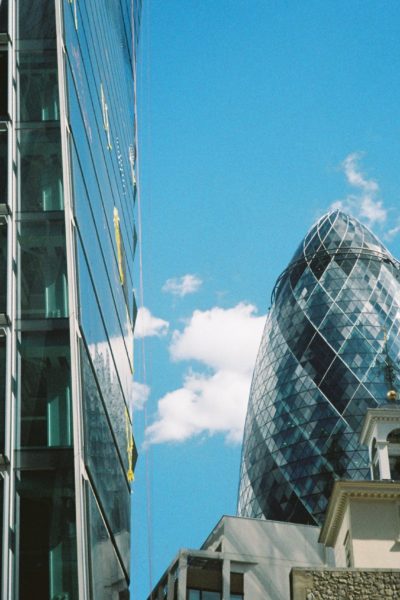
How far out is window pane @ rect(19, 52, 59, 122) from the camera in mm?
9656

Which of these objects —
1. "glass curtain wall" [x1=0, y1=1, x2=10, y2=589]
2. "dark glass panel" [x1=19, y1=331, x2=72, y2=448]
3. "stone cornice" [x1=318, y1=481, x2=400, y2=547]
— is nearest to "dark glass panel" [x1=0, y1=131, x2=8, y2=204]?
"glass curtain wall" [x1=0, y1=1, x2=10, y2=589]

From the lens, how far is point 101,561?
10125 mm

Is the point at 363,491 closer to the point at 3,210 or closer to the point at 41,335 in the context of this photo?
the point at 41,335

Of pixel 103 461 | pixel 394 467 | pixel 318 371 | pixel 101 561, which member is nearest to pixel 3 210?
pixel 103 461

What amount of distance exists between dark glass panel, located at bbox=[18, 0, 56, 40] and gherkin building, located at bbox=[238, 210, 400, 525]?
4591 centimetres

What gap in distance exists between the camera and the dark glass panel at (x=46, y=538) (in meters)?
8.02

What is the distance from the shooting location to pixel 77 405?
8.59m

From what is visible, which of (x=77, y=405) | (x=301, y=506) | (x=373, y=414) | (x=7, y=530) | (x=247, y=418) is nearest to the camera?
(x=7, y=530)

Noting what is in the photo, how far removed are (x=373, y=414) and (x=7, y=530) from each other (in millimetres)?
19740

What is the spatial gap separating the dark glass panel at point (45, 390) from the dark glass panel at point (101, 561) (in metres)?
0.56

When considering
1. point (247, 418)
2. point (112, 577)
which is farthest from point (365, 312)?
point (112, 577)

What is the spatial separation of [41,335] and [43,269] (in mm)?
636

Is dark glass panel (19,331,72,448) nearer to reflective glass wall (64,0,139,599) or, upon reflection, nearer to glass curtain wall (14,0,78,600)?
glass curtain wall (14,0,78,600)

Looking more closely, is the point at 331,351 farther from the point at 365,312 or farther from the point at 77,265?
the point at 77,265
